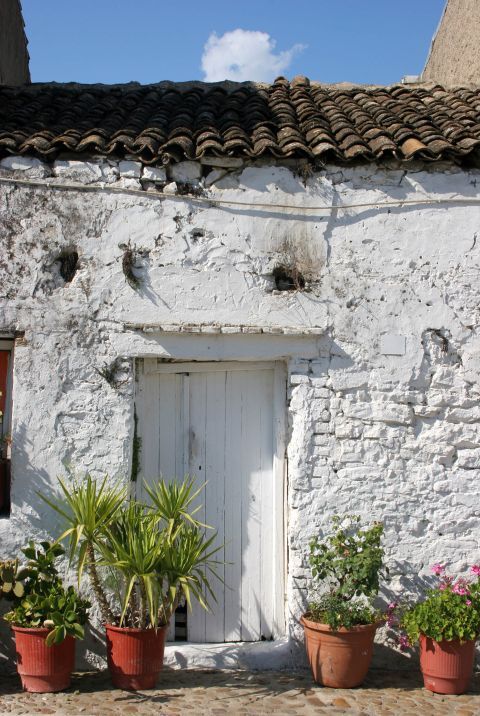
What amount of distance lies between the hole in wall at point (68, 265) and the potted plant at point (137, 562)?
1635 mm

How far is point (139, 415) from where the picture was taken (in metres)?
6.16

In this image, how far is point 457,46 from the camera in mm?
9805

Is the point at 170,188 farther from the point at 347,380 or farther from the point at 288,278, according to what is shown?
the point at 347,380

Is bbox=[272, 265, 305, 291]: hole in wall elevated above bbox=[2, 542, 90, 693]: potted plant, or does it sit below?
above

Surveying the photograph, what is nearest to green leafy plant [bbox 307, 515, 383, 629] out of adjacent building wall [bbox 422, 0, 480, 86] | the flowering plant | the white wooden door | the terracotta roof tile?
the flowering plant

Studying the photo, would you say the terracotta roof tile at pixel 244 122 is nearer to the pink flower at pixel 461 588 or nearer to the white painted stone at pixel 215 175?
the white painted stone at pixel 215 175

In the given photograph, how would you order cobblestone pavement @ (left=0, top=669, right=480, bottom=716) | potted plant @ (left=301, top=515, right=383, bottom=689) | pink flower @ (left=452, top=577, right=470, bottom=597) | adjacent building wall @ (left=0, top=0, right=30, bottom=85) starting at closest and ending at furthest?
1. cobblestone pavement @ (left=0, top=669, right=480, bottom=716)
2. potted plant @ (left=301, top=515, right=383, bottom=689)
3. pink flower @ (left=452, top=577, right=470, bottom=597)
4. adjacent building wall @ (left=0, top=0, right=30, bottom=85)

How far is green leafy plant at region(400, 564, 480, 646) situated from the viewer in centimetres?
541

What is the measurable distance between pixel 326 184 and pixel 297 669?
12.6 ft

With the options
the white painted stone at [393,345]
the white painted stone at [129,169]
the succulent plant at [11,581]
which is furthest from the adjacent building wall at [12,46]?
the succulent plant at [11,581]

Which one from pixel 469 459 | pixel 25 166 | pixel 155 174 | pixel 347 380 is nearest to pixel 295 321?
pixel 347 380

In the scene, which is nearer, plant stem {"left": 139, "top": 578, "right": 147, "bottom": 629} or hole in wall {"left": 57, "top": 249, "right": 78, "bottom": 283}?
plant stem {"left": 139, "top": 578, "right": 147, "bottom": 629}

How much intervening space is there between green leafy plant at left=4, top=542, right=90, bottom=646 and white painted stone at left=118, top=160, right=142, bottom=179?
2933 millimetres

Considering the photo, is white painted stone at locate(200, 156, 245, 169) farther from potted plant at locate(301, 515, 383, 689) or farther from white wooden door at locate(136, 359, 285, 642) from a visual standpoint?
potted plant at locate(301, 515, 383, 689)
